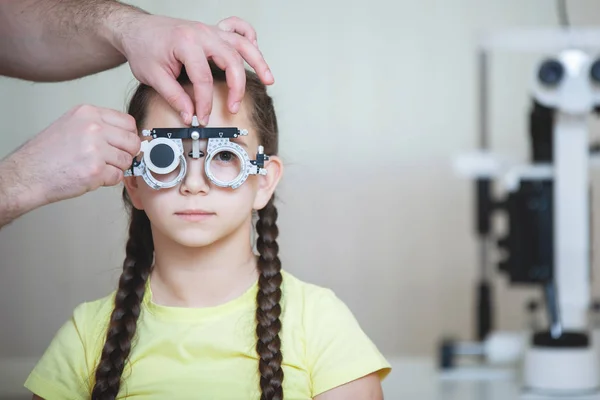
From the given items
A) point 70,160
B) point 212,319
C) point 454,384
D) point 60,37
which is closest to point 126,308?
point 212,319

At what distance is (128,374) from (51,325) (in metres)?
0.57

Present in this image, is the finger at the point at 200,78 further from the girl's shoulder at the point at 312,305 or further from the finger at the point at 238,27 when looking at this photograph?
the girl's shoulder at the point at 312,305

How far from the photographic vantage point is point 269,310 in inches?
44.4

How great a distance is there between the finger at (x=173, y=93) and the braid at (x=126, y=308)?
0.20 meters

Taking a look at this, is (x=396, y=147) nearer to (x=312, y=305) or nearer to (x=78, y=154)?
(x=312, y=305)

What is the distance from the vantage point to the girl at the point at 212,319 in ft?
3.61

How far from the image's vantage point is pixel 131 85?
4.15ft

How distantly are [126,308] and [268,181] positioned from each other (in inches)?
9.8

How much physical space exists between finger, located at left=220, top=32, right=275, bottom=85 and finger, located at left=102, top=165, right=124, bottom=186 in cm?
21

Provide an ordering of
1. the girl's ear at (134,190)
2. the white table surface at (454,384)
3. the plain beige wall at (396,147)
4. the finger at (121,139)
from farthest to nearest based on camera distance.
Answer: the plain beige wall at (396,147) → the white table surface at (454,384) → the girl's ear at (134,190) → the finger at (121,139)

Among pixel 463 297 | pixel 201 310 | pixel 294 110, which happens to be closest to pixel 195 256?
pixel 201 310

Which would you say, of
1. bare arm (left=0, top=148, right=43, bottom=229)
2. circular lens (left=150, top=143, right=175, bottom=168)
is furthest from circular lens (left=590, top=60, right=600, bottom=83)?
bare arm (left=0, top=148, right=43, bottom=229)

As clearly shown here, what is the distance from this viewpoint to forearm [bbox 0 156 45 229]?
3.48 ft

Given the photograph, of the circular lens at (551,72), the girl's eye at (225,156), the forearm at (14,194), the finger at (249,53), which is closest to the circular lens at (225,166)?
the girl's eye at (225,156)
